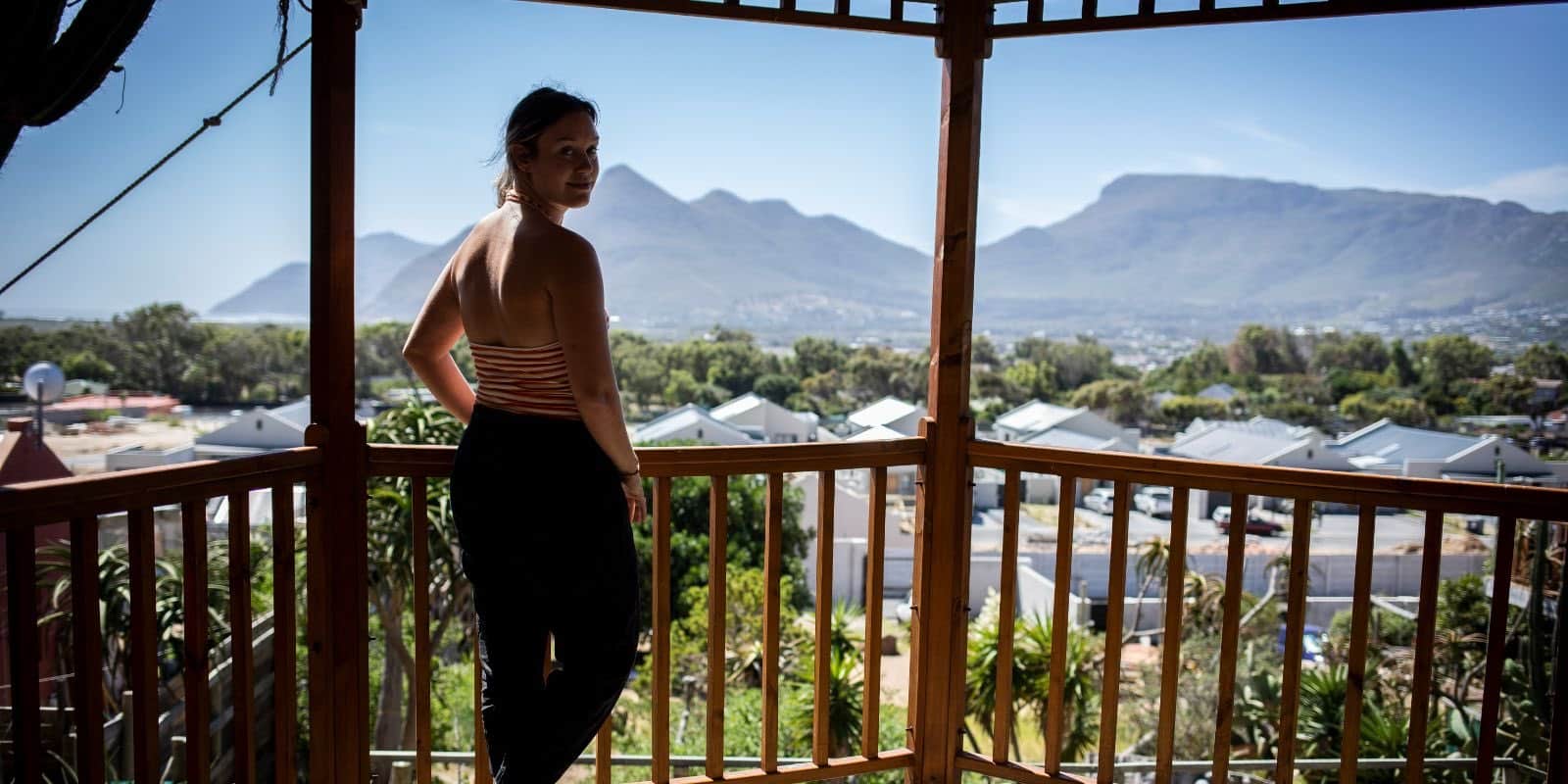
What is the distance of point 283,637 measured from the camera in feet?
7.03

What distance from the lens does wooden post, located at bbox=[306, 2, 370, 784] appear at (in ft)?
6.99

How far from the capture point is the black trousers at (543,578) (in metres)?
1.75

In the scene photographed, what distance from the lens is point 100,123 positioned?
15.5 m

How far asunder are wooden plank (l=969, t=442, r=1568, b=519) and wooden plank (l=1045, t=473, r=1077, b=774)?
0.24 feet

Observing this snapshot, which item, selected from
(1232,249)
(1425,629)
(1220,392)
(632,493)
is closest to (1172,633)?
(1425,629)

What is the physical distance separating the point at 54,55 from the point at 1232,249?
47.3 m

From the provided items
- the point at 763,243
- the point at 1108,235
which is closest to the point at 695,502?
the point at 763,243

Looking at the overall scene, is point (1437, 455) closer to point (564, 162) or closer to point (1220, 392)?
point (1220, 392)

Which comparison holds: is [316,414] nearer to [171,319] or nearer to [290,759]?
[290,759]

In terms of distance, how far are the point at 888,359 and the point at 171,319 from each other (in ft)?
60.9

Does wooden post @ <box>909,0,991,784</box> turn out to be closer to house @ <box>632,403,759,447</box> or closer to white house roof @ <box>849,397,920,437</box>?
white house roof @ <box>849,397,920,437</box>

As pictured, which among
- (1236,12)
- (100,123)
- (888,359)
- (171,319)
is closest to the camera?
(1236,12)

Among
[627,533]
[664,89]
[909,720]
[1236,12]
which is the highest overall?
[664,89]

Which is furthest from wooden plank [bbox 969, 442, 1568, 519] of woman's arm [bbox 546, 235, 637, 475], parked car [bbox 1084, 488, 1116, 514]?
parked car [bbox 1084, 488, 1116, 514]
